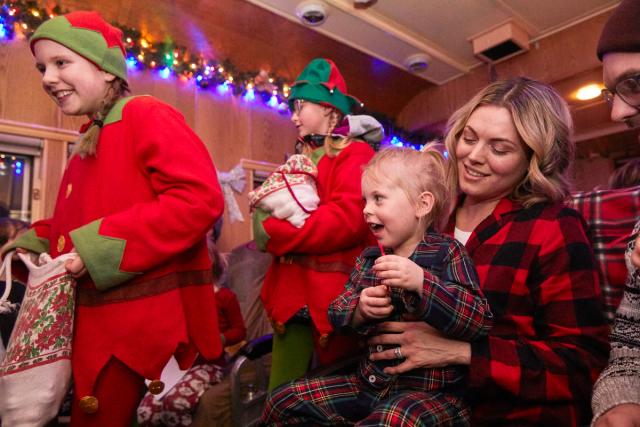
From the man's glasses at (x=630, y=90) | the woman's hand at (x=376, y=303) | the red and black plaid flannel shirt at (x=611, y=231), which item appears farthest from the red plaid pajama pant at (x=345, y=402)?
the man's glasses at (x=630, y=90)

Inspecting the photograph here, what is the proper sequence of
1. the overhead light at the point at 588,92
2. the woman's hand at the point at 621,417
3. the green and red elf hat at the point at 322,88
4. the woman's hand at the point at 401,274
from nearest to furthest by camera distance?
the woman's hand at the point at 621,417 → the woman's hand at the point at 401,274 → the green and red elf hat at the point at 322,88 → the overhead light at the point at 588,92

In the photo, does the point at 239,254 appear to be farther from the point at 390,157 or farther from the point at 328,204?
the point at 390,157

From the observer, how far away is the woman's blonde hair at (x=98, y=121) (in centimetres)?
134

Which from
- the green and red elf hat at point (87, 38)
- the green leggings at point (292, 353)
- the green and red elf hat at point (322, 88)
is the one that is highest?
the green and red elf hat at point (322, 88)

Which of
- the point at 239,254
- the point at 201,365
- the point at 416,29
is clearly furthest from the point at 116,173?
the point at 416,29

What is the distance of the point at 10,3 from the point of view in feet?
9.56

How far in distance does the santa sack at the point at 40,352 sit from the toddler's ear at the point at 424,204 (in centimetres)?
99

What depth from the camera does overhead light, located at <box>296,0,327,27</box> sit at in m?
3.71

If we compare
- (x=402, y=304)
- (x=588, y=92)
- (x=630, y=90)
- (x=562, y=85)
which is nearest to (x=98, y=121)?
(x=402, y=304)

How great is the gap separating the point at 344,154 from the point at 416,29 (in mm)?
3118

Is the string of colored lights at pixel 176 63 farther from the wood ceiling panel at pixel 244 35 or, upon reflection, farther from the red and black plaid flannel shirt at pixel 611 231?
the red and black plaid flannel shirt at pixel 611 231

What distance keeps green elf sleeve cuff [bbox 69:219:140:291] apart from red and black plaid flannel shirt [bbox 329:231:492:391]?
1.99 feet

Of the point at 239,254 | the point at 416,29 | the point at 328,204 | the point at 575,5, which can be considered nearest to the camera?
the point at 328,204

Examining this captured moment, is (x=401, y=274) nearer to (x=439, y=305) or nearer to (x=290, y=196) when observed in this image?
(x=439, y=305)
